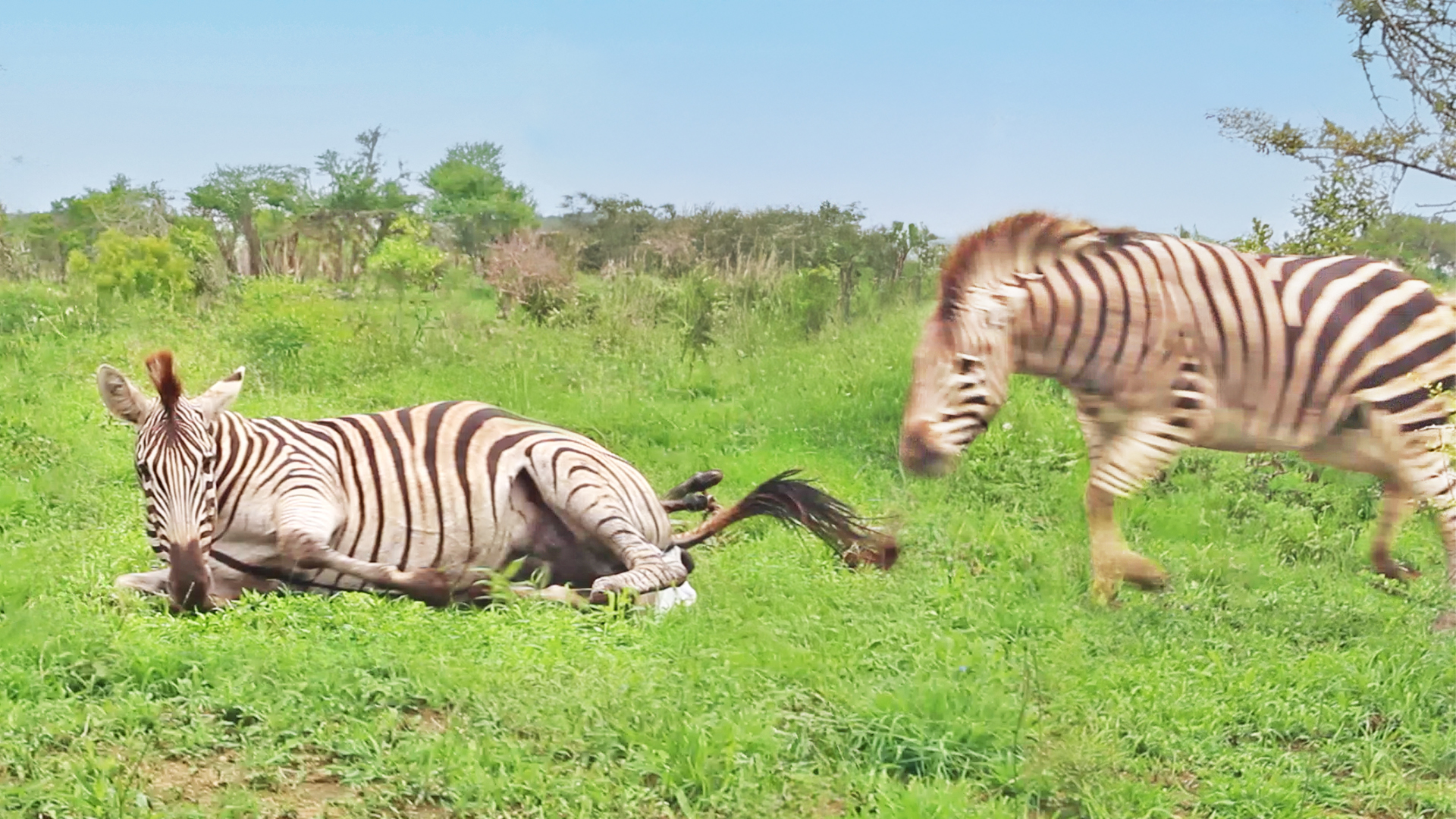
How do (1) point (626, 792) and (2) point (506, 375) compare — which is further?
(2) point (506, 375)

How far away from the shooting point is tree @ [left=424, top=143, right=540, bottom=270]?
6.85 meters

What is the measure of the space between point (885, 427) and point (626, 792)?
2430 millimetres

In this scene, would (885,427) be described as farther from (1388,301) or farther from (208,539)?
(208,539)

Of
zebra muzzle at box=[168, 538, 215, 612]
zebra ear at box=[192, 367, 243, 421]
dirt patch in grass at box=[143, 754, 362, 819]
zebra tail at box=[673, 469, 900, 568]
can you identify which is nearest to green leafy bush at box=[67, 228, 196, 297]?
zebra ear at box=[192, 367, 243, 421]

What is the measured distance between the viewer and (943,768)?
3240 millimetres

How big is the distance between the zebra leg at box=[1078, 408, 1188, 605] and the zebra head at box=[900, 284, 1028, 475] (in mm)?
375

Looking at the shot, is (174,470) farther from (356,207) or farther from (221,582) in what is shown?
(356,207)

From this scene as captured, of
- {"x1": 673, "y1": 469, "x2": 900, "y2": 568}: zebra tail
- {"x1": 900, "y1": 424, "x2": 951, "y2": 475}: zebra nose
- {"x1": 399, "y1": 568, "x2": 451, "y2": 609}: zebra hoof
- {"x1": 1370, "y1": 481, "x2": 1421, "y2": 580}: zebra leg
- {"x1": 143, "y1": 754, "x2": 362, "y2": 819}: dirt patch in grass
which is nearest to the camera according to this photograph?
{"x1": 143, "y1": 754, "x2": 362, "y2": 819}: dirt patch in grass

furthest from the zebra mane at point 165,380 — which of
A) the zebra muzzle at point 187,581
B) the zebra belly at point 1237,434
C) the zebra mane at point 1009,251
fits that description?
the zebra belly at point 1237,434

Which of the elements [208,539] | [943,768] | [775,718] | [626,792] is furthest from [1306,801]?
[208,539]

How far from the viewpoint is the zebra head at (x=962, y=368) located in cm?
396

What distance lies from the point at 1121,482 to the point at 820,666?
1089 mm

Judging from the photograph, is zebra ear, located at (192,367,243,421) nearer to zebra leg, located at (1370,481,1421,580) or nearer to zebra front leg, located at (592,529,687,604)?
zebra front leg, located at (592,529,687,604)

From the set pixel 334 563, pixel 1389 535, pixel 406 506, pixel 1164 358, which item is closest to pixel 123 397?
pixel 334 563
